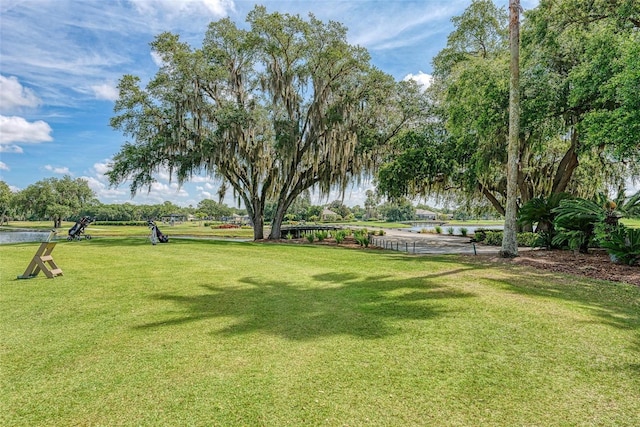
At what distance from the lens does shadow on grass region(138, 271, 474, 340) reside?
4458 mm

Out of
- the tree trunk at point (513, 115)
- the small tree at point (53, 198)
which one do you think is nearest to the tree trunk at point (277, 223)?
the tree trunk at point (513, 115)

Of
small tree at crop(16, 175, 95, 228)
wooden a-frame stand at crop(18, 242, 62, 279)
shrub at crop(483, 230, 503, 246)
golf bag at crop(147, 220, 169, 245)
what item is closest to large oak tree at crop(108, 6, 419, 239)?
golf bag at crop(147, 220, 169, 245)

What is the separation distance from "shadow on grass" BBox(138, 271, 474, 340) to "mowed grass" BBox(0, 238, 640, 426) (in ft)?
0.13

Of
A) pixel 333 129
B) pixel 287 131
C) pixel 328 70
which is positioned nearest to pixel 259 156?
A: pixel 287 131

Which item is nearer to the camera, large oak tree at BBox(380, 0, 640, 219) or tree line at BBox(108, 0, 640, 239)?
large oak tree at BBox(380, 0, 640, 219)

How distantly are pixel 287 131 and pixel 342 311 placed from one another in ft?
48.6

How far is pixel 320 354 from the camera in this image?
3.62 m

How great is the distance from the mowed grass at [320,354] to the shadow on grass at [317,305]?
0.13ft

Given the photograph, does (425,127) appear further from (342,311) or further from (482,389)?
(482,389)

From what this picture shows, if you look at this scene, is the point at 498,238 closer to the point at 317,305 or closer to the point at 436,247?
the point at 436,247

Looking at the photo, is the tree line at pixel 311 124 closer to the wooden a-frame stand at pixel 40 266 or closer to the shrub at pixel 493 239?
the shrub at pixel 493 239

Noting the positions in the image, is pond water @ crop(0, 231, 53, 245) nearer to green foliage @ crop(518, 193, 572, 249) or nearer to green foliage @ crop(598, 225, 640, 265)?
green foliage @ crop(518, 193, 572, 249)

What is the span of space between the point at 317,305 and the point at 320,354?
6.38 ft

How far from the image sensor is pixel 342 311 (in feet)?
17.1
